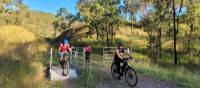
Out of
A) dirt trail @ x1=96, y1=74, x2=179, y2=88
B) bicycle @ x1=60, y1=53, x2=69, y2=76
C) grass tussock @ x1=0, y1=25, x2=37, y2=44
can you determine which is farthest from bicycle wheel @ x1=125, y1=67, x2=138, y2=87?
grass tussock @ x1=0, y1=25, x2=37, y2=44

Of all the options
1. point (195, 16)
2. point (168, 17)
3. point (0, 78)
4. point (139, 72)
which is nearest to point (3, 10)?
point (168, 17)

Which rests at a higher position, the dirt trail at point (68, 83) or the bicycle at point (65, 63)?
the bicycle at point (65, 63)

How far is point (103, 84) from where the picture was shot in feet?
67.7

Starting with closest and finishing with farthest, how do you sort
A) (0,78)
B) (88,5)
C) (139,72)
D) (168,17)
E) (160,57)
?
1. (0,78)
2. (139,72)
3. (168,17)
4. (160,57)
5. (88,5)

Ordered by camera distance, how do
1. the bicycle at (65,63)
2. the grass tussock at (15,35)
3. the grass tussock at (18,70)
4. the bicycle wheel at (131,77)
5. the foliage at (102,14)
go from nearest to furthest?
the grass tussock at (18,70) < the bicycle wheel at (131,77) < the bicycle at (65,63) < the grass tussock at (15,35) < the foliage at (102,14)

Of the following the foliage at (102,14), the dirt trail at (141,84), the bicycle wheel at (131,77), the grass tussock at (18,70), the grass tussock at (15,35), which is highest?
the foliage at (102,14)

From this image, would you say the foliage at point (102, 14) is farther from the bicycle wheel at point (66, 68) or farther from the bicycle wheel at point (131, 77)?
the bicycle wheel at point (131, 77)

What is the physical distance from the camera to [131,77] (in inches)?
772

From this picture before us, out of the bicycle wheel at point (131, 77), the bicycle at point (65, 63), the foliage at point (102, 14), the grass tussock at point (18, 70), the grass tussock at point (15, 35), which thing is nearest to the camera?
the grass tussock at point (18, 70)

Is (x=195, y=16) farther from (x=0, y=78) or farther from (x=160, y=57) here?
(x=0, y=78)

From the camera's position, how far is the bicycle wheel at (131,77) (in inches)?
767

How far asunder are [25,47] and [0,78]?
9533 mm

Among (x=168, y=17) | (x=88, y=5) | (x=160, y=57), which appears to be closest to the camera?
(x=168, y=17)

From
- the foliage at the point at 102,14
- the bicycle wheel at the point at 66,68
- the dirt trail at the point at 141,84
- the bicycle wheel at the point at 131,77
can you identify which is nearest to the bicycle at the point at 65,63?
the bicycle wheel at the point at 66,68
